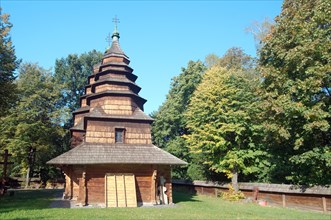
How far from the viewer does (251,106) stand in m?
22.5

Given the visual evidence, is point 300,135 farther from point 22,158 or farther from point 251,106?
point 22,158

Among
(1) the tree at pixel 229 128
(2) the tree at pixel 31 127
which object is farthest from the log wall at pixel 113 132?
(2) the tree at pixel 31 127

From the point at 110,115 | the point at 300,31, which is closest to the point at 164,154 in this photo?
the point at 110,115

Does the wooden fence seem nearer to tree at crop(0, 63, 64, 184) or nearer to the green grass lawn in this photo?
the green grass lawn

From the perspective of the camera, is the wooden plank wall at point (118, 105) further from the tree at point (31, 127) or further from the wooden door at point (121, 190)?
the tree at point (31, 127)

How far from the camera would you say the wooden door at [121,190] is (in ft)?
56.0

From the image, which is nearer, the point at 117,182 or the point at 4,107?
the point at 117,182

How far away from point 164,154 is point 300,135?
8377 mm

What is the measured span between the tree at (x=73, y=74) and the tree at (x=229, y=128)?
3445 cm

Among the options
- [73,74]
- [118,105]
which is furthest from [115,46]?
[73,74]

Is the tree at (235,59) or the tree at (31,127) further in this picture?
the tree at (235,59)

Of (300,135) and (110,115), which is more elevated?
(110,115)

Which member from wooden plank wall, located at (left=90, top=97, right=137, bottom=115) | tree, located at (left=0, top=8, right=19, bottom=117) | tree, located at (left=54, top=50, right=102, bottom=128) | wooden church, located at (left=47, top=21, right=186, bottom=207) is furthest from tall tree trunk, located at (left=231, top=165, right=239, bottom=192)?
tree, located at (left=54, top=50, right=102, bottom=128)

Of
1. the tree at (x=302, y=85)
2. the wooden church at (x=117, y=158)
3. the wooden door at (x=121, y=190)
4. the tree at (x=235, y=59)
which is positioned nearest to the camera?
the tree at (x=302, y=85)
